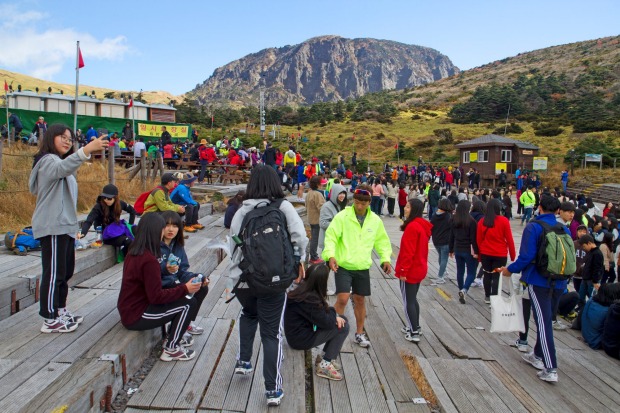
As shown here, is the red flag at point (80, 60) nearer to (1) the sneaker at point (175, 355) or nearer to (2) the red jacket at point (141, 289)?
(2) the red jacket at point (141, 289)

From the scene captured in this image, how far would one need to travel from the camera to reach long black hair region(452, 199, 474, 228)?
7094mm

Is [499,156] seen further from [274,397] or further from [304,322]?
[274,397]

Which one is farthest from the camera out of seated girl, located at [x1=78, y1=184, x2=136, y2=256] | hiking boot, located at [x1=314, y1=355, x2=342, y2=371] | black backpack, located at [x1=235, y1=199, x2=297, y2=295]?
seated girl, located at [x1=78, y1=184, x2=136, y2=256]

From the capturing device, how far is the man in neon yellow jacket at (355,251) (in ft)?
14.9

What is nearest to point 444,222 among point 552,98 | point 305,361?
point 305,361

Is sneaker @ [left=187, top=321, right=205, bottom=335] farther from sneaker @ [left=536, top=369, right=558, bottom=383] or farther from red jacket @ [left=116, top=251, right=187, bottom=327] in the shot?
sneaker @ [left=536, top=369, right=558, bottom=383]

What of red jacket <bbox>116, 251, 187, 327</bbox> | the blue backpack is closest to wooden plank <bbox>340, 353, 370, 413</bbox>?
red jacket <bbox>116, 251, 187, 327</bbox>

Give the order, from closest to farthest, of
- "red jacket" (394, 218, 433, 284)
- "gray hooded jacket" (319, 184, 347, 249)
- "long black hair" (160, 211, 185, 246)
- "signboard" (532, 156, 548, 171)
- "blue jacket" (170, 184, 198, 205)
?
1. "long black hair" (160, 211, 185, 246)
2. "red jacket" (394, 218, 433, 284)
3. "gray hooded jacket" (319, 184, 347, 249)
4. "blue jacket" (170, 184, 198, 205)
5. "signboard" (532, 156, 548, 171)

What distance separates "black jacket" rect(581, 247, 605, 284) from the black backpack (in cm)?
554

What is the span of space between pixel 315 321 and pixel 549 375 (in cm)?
237

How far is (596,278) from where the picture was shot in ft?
22.2

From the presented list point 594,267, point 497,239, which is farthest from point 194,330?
point 594,267

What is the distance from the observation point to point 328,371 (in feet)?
12.6

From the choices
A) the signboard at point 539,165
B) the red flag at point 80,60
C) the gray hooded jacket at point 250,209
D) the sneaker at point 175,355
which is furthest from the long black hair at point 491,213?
the signboard at point 539,165
